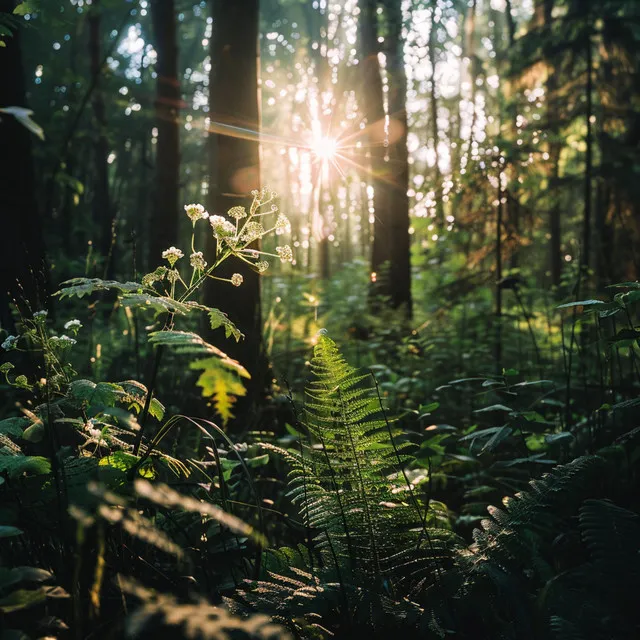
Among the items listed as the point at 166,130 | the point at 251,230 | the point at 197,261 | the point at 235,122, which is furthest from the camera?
the point at 166,130

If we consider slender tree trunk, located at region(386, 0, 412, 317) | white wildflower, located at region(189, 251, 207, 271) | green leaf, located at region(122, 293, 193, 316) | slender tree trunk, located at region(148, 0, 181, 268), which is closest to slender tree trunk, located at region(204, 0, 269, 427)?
white wildflower, located at region(189, 251, 207, 271)

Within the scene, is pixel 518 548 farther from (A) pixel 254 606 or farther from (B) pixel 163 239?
(B) pixel 163 239

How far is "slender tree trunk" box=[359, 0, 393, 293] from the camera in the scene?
7840mm

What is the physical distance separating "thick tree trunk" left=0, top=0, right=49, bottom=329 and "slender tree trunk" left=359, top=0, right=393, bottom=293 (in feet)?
15.9

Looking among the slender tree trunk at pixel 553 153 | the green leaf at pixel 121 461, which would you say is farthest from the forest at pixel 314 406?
the slender tree trunk at pixel 553 153

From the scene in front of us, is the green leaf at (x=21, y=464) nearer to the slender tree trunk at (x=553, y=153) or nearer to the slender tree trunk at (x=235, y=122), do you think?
the slender tree trunk at (x=235, y=122)

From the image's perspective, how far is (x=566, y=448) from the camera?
228 centimetres

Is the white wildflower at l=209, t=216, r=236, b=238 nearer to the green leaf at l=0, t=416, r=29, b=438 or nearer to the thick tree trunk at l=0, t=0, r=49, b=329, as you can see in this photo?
the green leaf at l=0, t=416, r=29, b=438

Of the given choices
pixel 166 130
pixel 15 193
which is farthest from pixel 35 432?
pixel 166 130

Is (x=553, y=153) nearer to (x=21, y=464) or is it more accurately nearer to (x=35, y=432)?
(x=35, y=432)

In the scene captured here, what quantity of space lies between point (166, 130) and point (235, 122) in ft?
17.3

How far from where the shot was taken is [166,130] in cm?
891

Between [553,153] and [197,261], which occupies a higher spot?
[553,153]

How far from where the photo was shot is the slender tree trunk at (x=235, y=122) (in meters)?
4.04
